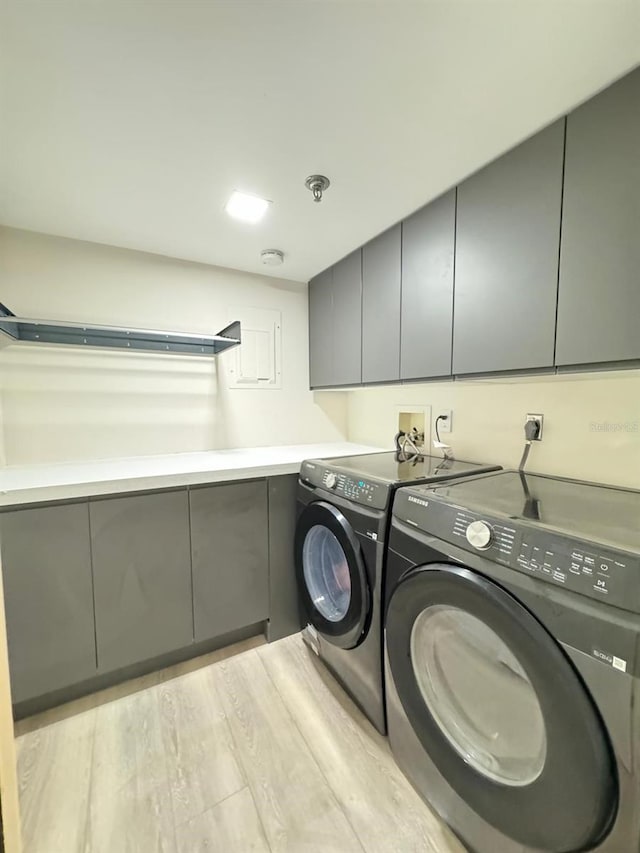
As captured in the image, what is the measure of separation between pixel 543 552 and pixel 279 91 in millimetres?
1379

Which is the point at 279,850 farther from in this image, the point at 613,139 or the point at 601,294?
the point at 613,139

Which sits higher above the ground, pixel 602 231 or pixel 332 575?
pixel 602 231

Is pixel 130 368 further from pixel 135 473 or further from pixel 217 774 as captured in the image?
pixel 217 774

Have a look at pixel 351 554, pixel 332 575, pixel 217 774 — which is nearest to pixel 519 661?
pixel 351 554

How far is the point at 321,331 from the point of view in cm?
227

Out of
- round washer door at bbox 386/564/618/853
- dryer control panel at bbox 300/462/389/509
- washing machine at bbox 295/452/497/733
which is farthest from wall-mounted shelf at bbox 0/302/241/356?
round washer door at bbox 386/564/618/853

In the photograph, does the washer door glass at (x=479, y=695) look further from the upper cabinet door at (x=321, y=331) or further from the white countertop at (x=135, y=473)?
the upper cabinet door at (x=321, y=331)

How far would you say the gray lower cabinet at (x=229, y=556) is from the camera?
156 centimetres

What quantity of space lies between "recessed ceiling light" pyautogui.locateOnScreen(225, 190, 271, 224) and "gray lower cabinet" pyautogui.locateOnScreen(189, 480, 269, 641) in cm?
126

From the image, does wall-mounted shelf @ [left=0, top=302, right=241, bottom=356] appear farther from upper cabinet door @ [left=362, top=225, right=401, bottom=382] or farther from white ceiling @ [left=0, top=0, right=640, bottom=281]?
upper cabinet door @ [left=362, top=225, right=401, bottom=382]

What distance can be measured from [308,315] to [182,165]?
4.33 feet

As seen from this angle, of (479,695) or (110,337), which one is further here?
(110,337)

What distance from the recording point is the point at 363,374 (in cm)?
189

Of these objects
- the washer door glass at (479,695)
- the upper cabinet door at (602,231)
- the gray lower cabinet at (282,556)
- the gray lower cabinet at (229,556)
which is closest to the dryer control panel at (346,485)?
the gray lower cabinet at (282,556)
